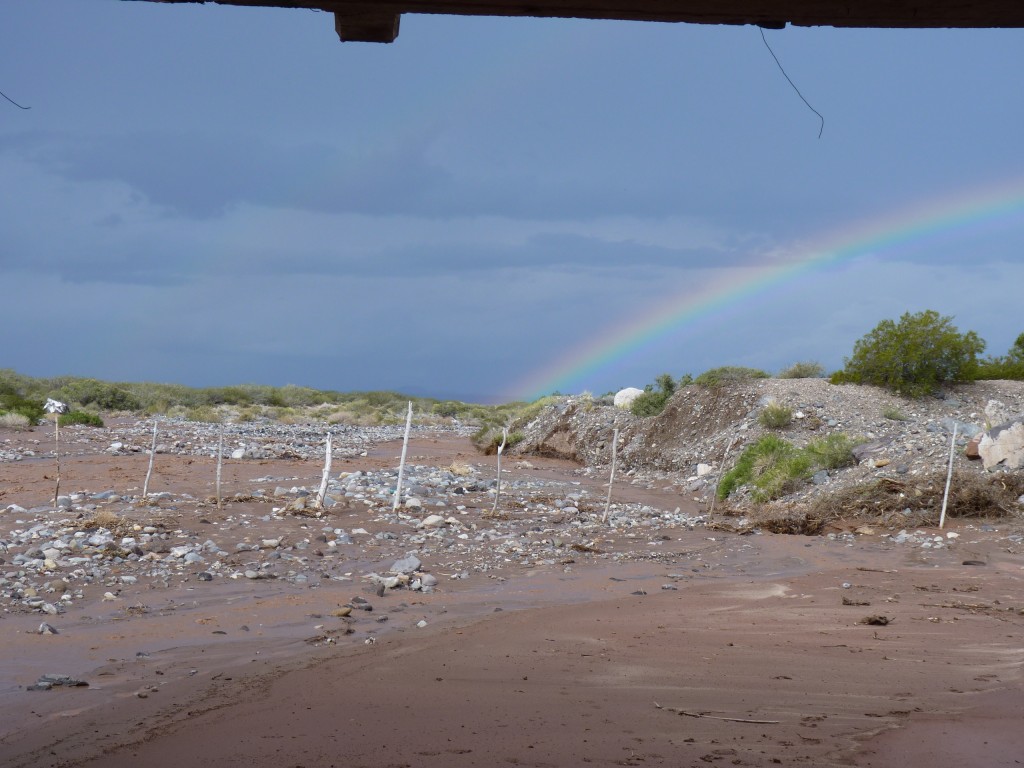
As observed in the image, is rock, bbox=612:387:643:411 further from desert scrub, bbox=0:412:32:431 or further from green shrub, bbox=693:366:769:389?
desert scrub, bbox=0:412:32:431

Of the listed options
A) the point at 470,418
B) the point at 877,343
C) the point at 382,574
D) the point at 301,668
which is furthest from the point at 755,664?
the point at 470,418

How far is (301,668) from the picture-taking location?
259 inches

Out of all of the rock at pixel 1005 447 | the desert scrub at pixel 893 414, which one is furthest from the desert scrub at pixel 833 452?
the desert scrub at pixel 893 414

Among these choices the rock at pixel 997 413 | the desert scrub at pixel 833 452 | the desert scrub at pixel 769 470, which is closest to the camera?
the desert scrub at pixel 769 470

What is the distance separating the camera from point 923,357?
898 inches

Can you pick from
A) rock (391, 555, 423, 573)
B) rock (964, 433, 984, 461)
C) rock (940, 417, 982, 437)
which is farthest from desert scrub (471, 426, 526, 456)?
rock (391, 555, 423, 573)

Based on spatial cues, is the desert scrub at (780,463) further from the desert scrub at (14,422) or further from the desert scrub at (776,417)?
the desert scrub at (14,422)

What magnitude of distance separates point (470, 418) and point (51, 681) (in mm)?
49960

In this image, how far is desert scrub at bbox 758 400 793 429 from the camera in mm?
20922

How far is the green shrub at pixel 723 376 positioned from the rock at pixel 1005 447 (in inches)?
423

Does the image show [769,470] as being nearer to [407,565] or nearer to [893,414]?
[893,414]

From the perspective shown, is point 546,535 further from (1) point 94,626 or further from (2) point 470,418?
(2) point 470,418

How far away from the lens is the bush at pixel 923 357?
22.7m

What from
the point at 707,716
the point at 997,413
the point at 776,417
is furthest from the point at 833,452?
the point at 707,716
